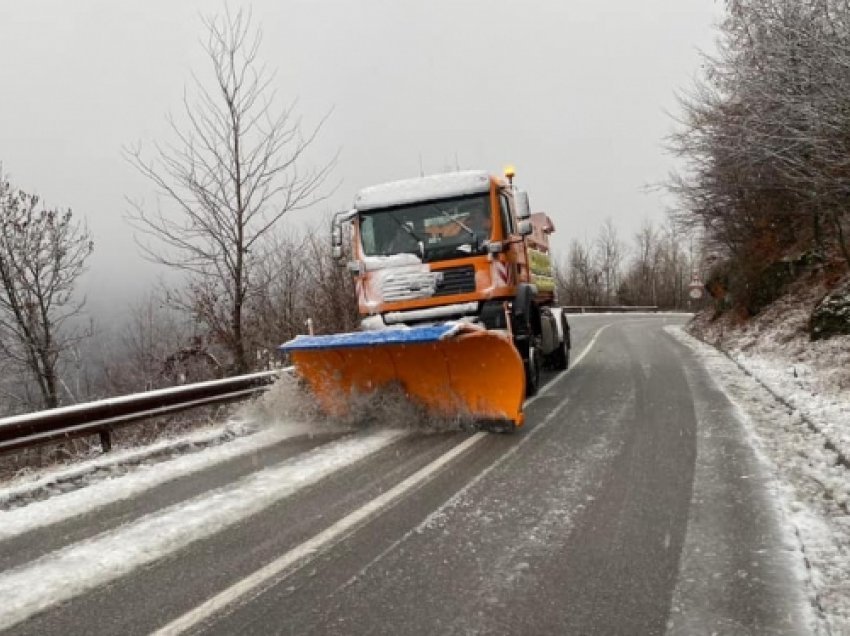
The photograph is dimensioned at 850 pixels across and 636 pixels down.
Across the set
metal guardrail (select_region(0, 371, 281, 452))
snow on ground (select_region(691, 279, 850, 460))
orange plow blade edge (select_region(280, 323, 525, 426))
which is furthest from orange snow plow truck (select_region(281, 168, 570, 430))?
snow on ground (select_region(691, 279, 850, 460))

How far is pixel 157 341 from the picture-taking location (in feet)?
128

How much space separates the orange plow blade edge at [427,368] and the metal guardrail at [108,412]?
1.48 metres

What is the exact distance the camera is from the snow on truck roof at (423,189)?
856 centimetres

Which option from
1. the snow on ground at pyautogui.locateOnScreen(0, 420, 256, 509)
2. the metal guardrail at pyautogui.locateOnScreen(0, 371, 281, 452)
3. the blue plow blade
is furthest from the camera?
the blue plow blade

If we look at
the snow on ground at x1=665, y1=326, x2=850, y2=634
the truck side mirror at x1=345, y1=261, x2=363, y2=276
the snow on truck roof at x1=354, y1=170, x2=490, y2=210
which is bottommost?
the snow on ground at x1=665, y1=326, x2=850, y2=634

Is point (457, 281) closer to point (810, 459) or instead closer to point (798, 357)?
point (810, 459)

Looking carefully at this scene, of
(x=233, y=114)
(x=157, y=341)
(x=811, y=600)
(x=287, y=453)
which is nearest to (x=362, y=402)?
(x=287, y=453)

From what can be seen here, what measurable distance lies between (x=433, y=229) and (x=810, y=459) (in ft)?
16.3

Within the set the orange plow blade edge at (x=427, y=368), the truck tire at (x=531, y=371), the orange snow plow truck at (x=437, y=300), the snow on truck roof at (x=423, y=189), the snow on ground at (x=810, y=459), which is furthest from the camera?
the truck tire at (x=531, y=371)

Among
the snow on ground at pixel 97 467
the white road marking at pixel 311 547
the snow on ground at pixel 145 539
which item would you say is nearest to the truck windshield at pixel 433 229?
the white road marking at pixel 311 547

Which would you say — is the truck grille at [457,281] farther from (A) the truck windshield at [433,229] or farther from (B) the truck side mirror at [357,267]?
(B) the truck side mirror at [357,267]

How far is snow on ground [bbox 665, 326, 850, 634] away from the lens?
3.33 metres

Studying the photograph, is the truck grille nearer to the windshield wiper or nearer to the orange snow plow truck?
the orange snow plow truck

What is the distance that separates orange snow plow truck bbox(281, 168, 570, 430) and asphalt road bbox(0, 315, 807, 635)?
36.4 inches
